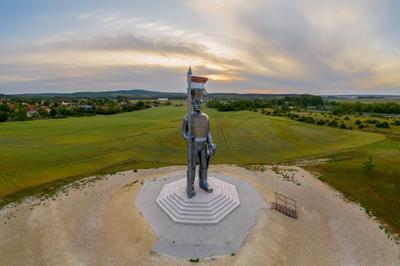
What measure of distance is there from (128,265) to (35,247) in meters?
5.56

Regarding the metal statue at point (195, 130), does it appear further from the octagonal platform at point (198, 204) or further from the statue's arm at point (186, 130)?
the octagonal platform at point (198, 204)

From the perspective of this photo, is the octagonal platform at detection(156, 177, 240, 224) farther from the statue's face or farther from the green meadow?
the green meadow

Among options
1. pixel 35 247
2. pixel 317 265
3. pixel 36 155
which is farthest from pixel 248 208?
pixel 36 155

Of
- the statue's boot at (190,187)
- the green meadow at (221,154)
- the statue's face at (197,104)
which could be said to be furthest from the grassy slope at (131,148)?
the statue's face at (197,104)

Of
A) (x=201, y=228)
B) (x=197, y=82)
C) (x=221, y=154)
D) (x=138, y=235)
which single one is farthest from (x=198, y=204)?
(x=221, y=154)

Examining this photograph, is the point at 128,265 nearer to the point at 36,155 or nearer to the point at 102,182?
the point at 102,182

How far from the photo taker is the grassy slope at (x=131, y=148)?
26406 mm

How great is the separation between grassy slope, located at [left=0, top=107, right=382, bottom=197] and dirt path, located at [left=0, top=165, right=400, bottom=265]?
7.88 metres

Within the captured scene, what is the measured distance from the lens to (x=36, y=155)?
31438 mm

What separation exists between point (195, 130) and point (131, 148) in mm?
22553

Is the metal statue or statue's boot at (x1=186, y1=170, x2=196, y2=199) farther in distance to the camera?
statue's boot at (x1=186, y1=170, x2=196, y2=199)

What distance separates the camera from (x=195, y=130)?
641 inches

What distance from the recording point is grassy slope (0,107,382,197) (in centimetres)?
2641

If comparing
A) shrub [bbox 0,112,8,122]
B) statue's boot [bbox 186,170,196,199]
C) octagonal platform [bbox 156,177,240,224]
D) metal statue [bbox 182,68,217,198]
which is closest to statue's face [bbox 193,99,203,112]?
metal statue [bbox 182,68,217,198]
